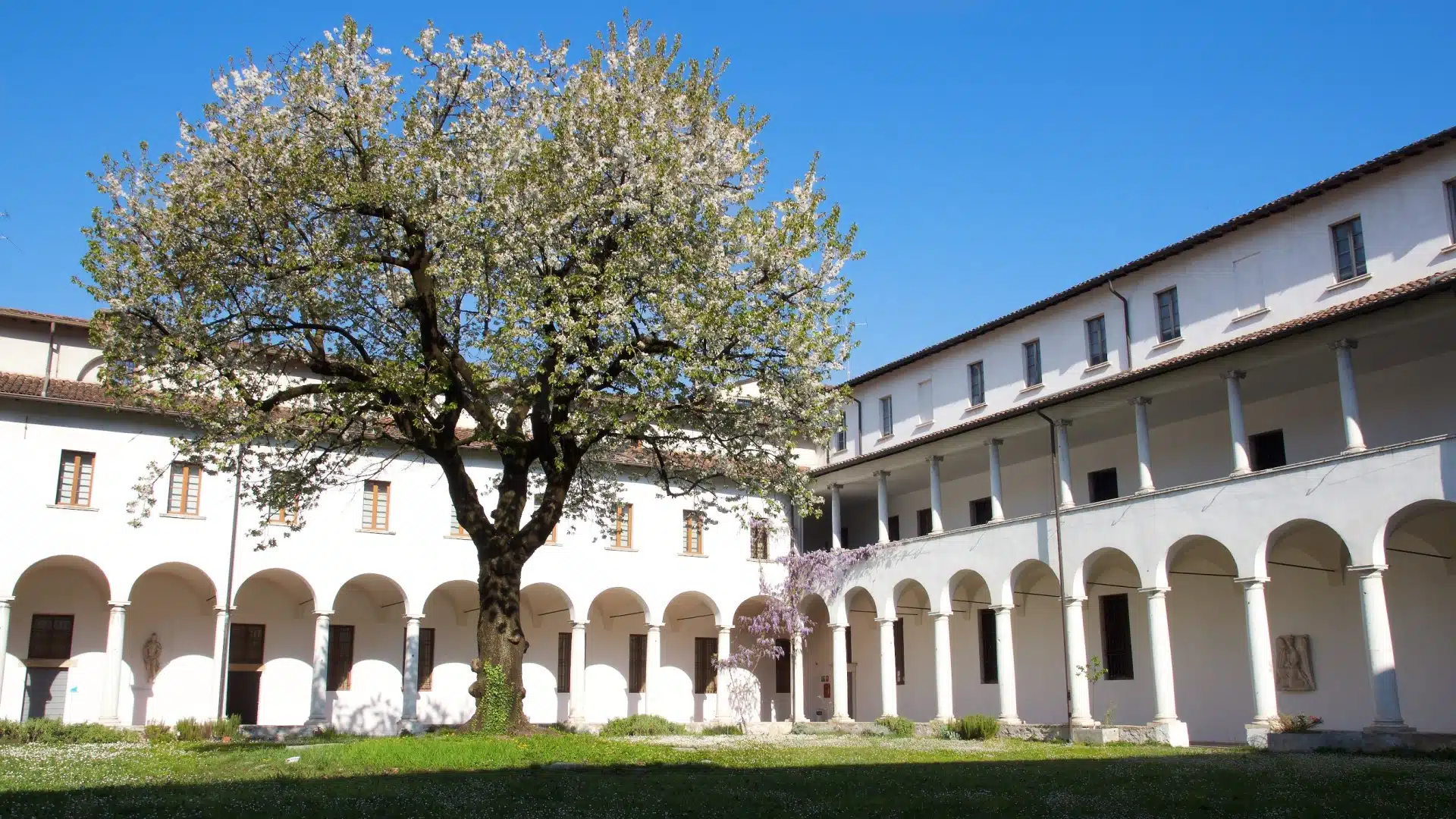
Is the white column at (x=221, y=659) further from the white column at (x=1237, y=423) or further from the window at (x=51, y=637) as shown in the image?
the white column at (x=1237, y=423)

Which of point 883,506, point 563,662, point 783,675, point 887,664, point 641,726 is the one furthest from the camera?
point 783,675

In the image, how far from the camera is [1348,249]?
81.0ft

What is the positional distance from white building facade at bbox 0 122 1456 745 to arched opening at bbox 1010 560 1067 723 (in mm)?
103

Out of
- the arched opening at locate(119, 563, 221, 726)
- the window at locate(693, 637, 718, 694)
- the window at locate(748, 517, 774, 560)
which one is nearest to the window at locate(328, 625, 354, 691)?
the arched opening at locate(119, 563, 221, 726)

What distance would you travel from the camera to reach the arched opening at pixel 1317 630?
2461cm

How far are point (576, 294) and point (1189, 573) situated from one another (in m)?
17.3

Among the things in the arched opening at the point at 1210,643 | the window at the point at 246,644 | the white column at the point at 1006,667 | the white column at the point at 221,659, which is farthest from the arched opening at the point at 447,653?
the arched opening at the point at 1210,643

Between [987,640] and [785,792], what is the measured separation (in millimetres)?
21730

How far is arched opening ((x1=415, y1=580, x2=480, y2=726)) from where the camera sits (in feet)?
114

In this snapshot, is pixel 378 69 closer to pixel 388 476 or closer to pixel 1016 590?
pixel 388 476

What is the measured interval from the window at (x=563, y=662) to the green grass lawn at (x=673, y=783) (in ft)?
55.5

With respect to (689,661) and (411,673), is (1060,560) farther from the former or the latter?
(411,673)

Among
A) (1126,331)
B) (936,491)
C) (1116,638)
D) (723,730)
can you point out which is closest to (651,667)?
(723,730)

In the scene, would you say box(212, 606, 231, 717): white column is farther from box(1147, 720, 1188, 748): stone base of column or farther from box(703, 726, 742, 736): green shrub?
box(1147, 720, 1188, 748): stone base of column
